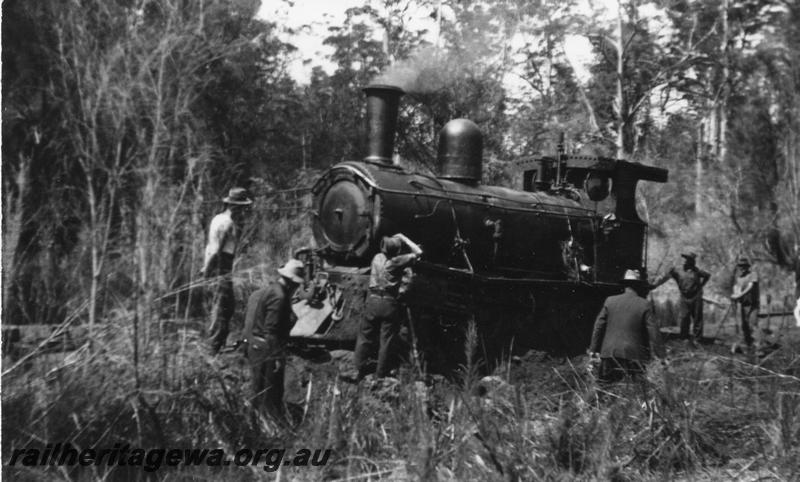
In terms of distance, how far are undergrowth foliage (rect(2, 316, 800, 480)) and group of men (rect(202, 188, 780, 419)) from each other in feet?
1.59

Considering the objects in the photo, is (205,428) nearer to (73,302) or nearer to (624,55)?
(73,302)

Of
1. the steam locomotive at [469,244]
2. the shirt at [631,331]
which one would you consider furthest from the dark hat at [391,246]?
the shirt at [631,331]

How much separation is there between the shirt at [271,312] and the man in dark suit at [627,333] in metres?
2.90

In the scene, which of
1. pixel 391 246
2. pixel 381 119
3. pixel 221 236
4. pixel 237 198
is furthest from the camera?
pixel 381 119

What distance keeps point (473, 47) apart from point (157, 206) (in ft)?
53.2

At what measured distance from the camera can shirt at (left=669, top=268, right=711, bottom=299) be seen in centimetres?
1276

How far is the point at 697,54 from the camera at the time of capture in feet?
83.3

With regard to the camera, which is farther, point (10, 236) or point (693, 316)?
point (693, 316)

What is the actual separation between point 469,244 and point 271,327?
12.5 feet

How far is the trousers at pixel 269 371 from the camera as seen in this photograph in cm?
554

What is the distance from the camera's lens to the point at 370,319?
304 inches

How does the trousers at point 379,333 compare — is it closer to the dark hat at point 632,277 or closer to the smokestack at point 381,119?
the smokestack at point 381,119

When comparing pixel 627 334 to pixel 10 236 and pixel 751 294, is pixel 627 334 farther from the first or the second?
pixel 751 294

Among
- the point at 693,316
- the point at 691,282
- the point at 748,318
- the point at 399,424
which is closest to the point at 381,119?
the point at 399,424
